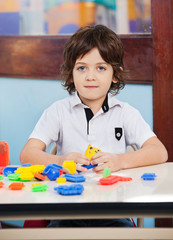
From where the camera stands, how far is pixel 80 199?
1137mm

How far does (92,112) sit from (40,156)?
321mm

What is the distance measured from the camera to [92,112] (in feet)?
6.10

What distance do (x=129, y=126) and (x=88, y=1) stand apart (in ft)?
3.18

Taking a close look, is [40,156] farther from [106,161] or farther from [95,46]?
[95,46]

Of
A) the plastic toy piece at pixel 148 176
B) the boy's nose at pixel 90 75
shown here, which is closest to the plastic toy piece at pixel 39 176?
the plastic toy piece at pixel 148 176

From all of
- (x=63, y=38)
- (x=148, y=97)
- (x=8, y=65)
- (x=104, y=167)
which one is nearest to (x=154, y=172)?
(x=104, y=167)

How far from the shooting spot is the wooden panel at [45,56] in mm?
2328

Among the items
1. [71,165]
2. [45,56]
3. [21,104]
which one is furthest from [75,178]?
[21,104]

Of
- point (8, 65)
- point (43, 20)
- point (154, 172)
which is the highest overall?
point (43, 20)

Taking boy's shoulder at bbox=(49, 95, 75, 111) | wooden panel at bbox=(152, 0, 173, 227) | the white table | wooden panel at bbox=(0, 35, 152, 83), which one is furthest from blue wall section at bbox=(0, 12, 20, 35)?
the white table

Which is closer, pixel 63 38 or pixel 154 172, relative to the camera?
pixel 154 172

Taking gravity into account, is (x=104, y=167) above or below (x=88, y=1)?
below

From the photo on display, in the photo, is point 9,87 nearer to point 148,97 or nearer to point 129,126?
point 148,97

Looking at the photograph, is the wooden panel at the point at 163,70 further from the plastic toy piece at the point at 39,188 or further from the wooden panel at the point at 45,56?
the plastic toy piece at the point at 39,188
